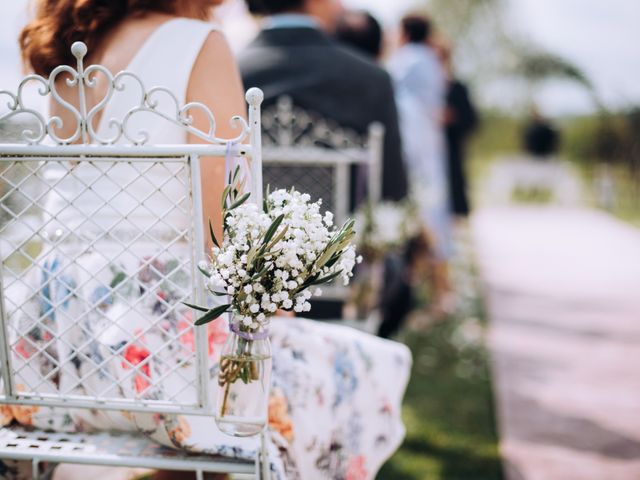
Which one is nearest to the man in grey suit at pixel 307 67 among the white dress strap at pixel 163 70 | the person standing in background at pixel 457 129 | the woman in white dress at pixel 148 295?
the woman in white dress at pixel 148 295

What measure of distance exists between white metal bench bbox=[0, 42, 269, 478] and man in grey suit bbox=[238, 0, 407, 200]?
160 centimetres

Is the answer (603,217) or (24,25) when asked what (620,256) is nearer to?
(603,217)

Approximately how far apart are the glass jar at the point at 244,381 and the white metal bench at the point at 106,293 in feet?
0.23

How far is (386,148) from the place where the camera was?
11.3 ft

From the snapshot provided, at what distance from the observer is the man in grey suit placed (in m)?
3.18

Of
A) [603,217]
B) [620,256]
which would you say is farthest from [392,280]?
[603,217]

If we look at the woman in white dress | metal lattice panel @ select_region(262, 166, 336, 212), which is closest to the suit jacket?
metal lattice panel @ select_region(262, 166, 336, 212)

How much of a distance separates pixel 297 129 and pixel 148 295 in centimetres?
180

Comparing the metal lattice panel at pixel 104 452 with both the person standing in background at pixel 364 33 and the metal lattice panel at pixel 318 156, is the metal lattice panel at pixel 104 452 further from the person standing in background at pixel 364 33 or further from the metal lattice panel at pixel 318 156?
the person standing in background at pixel 364 33

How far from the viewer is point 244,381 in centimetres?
144

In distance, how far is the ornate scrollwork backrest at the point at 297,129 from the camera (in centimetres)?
321

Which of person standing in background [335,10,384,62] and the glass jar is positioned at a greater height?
person standing in background [335,10,384,62]

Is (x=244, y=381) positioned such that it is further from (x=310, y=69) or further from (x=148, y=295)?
(x=310, y=69)

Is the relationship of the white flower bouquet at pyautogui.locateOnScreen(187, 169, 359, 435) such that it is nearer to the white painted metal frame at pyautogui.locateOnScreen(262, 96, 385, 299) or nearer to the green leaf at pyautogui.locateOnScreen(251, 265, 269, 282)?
the green leaf at pyautogui.locateOnScreen(251, 265, 269, 282)
